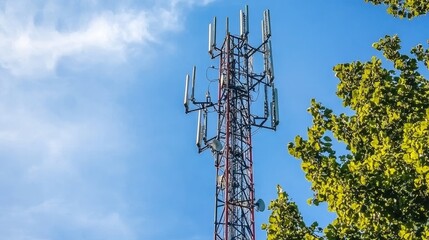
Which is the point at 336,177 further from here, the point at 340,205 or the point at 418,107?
the point at 418,107

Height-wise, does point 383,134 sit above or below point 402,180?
above

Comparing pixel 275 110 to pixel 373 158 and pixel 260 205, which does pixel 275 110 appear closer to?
pixel 260 205

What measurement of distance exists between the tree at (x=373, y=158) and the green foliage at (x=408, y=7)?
463mm

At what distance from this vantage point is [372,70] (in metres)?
8.02

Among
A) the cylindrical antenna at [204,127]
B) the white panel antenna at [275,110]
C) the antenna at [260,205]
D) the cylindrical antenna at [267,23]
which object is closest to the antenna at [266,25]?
the cylindrical antenna at [267,23]

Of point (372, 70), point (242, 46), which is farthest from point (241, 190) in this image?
point (372, 70)

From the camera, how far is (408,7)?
8.48 meters

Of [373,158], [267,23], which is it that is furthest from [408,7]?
[267,23]

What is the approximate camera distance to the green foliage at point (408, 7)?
8305 millimetres

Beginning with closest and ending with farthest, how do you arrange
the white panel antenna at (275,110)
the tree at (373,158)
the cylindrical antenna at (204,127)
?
the tree at (373,158) < the cylindrical antenna at (204,127) < the white panel antenna at (275,110)

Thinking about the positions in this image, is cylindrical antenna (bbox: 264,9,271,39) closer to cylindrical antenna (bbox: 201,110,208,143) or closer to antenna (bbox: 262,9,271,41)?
antenna (bbox: 262,9,271,41)

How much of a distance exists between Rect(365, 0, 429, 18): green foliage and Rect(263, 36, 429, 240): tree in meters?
0.46

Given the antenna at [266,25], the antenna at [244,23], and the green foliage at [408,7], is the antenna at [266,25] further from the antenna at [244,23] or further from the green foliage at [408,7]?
the green foliage at [408,7]

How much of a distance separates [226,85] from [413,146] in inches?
516
